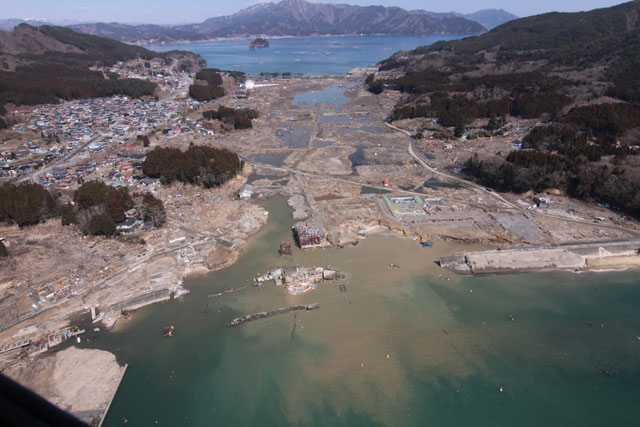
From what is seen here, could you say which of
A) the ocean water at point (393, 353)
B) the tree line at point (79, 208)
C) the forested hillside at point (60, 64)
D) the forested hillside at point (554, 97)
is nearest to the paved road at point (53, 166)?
the tree line at point (79, 208)

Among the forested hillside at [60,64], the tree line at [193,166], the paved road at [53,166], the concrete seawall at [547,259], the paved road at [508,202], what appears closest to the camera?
the concrete seawall at [547,259]

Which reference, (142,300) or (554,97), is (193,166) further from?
(554,97)

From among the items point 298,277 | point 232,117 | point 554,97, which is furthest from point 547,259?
point 232,117

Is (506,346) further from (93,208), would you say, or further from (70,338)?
(93,208)

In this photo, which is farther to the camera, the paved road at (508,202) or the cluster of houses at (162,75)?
the cluster of houses at (162,75)

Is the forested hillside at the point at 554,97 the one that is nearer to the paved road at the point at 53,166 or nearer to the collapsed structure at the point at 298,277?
the collapsed structure at the point at 298,277
